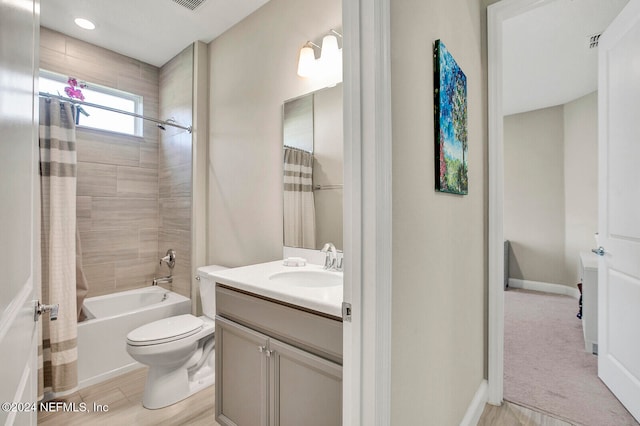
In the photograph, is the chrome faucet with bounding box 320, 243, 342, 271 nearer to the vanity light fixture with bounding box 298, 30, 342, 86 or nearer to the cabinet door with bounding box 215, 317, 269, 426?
the cabinet door with bounding box 215, 317, 269, 426

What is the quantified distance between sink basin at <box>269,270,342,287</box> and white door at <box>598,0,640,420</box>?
162 centimetres

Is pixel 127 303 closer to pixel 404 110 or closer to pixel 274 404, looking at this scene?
pixel 274 404

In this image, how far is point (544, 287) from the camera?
4.30 m

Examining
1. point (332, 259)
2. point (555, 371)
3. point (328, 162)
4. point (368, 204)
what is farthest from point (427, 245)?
point (555, 371)

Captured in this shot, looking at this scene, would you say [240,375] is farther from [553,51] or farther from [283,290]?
[553,51]

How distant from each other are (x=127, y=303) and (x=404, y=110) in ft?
9.96

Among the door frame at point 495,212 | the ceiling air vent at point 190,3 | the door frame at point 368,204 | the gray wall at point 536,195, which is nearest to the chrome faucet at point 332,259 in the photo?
the door frame at point 368,204

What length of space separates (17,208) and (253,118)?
1.86 meters

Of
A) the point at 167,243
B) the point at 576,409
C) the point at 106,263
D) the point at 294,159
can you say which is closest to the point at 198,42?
the point at 294,159

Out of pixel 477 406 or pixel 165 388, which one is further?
pixel 165 388

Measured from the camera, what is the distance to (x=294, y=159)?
2.00 meters

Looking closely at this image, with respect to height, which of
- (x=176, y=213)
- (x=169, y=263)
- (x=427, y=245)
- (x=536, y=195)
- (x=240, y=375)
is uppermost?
(x=536, y=195)

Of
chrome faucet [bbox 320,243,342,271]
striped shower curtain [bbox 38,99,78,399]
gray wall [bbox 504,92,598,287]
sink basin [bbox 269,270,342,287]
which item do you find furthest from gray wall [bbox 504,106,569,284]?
striped shower curtain [bbox 38,99,78,399]

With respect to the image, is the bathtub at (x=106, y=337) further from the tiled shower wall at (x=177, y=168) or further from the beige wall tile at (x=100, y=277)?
the tiled shower wall at (x=177, y=168)
